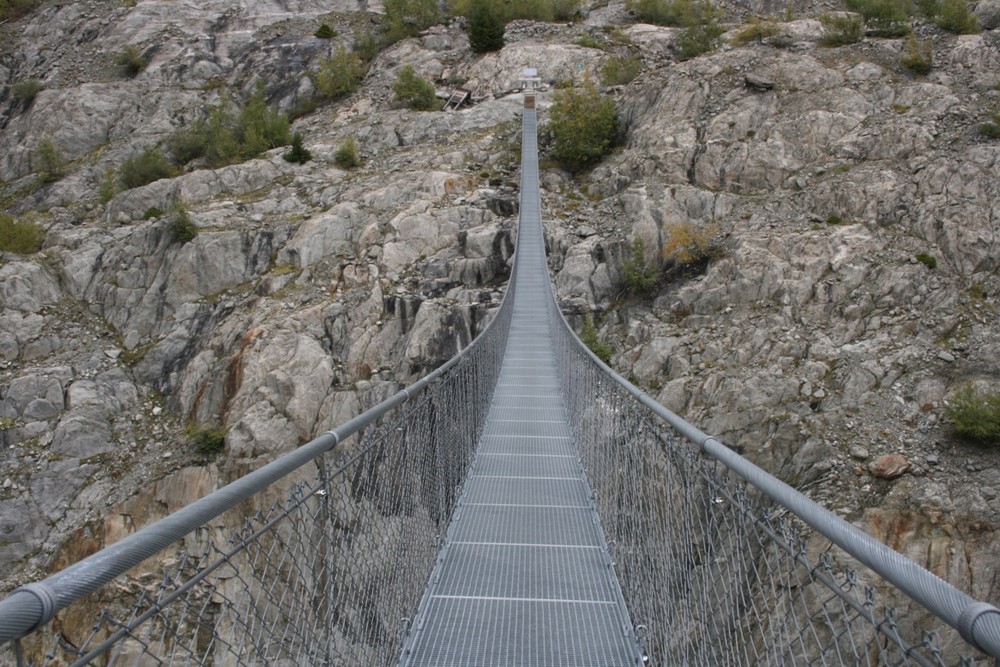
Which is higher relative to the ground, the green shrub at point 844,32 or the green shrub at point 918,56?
the green shrub at point 844,32

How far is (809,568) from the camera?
152 cm

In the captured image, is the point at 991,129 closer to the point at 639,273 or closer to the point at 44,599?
the point at 639,273

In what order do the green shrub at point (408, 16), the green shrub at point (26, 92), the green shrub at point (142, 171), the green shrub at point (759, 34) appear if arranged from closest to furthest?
1. the green shrub at point (759, 34)
2. the green shrub at point (142, 171)
3. the green shrub at point (26, 92)
4. the green shrub at point (408, 16)

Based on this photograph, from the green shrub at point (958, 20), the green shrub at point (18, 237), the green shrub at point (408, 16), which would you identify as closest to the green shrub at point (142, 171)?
the green shrub at point (18, 237)

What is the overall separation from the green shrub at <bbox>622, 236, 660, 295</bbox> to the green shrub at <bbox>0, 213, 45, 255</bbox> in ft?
52.8

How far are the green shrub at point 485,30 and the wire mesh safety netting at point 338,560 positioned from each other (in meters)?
22.6

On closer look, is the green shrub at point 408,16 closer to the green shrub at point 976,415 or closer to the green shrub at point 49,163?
the green shrub at point 49,163

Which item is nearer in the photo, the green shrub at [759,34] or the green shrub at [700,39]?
the green shrub at [759,34]

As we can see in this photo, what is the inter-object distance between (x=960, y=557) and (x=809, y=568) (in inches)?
316

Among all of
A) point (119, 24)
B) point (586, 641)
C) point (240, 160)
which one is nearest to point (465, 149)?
point (240, 160)

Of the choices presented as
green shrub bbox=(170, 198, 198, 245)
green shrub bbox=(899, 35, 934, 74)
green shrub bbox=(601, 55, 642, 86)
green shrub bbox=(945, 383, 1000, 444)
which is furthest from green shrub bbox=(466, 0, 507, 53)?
green shrub bbox=(945, 383, 1000, 444)

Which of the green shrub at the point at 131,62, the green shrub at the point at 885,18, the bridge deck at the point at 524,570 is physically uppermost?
the green shrub at the point at 131,62

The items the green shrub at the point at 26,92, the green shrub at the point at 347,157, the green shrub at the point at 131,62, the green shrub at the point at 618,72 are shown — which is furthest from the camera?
the green shrub at the point at 131,62

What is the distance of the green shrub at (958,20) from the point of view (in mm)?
16422
